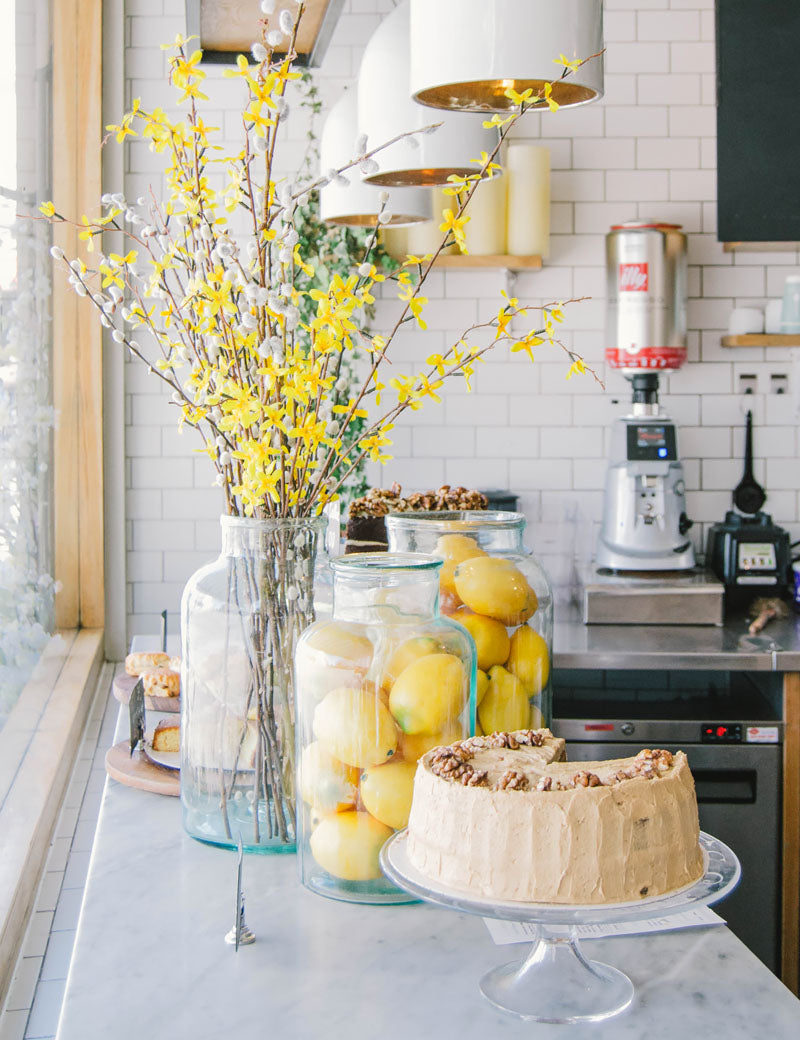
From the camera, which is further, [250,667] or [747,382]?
[747,382]

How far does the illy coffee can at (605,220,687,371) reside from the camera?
3688 mm

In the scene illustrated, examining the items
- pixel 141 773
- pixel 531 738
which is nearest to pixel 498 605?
pixel 531 738

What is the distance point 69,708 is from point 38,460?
71cm

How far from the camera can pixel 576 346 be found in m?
3.96

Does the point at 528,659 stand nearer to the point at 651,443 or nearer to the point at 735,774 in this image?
the point at 735,774

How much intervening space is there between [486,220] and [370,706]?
2809 millimetres

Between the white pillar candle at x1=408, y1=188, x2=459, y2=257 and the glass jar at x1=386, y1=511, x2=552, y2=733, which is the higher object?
the white pillar candle at x1=408, y1=188, x2=459, y2=257

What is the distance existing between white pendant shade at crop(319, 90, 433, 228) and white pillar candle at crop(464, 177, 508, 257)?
143 centimetres

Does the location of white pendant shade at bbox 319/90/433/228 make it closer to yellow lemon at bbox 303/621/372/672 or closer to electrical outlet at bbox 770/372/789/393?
yellow lemon at bbox 303/621/372/672

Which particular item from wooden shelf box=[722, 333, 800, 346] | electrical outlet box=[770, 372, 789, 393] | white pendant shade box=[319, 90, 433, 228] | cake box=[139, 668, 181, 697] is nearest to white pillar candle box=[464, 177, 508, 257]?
wooden shelf box=[722, 333, 800, 346]

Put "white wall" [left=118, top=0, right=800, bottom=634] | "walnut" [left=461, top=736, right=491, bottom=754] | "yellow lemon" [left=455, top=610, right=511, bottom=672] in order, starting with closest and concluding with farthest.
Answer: "walnut" [left=461, top=736, right=491, bottom=754]
"yellow lemon" [left=455, top=610, right=511, bottom=672]
"white wall" [left=118, top=0, right=800, bottom=634]

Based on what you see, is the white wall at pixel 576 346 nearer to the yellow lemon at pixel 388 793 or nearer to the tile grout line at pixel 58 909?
the tile grout line at pixel 58 909

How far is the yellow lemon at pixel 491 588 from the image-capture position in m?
1.46

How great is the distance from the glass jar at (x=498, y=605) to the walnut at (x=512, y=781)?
384 millimetres
